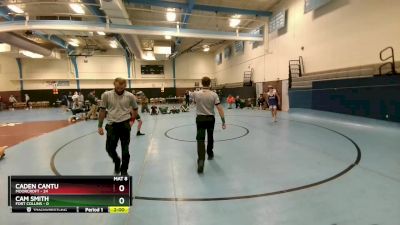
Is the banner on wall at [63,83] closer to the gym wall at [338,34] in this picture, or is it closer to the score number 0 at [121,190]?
the gym wall at [338,34]

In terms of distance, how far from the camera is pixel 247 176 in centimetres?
370

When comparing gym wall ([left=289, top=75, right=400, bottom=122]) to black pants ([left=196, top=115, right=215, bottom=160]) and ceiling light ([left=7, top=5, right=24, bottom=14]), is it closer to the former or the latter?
black pants ([left=196, top=115, right=215, bottom=160])

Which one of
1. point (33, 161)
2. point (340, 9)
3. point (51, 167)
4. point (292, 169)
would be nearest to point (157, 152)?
point (51, 167)

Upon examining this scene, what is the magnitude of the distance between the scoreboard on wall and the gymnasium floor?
1.07m

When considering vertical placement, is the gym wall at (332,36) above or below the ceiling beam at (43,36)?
below

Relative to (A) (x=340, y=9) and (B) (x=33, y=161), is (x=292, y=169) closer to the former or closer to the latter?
(B) (x=33, y=161)

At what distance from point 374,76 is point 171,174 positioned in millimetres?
7920

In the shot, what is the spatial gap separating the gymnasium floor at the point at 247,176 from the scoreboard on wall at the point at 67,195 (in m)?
1.07

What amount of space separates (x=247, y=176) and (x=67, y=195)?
2.80 meters

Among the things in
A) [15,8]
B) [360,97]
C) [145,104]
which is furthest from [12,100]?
[360,97]

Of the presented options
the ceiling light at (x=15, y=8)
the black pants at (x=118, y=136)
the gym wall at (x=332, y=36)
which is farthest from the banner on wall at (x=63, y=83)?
the black pants at (x=118, y=136)

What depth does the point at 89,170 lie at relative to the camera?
4.20 meters

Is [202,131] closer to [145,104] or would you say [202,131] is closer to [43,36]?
[145,104]

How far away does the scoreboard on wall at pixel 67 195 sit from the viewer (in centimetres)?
152
